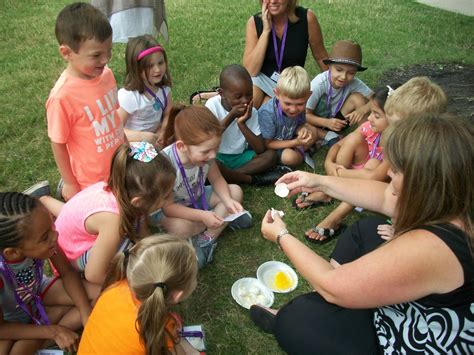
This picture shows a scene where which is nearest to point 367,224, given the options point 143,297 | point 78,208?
point 143,297

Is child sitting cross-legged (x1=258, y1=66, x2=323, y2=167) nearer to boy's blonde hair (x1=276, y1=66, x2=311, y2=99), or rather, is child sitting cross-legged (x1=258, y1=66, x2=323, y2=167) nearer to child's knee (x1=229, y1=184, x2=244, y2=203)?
boy's blonde hair (x1=276, y1=66, x2=311, y2=99)

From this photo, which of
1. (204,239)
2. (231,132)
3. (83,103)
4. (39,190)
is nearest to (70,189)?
(39,190)

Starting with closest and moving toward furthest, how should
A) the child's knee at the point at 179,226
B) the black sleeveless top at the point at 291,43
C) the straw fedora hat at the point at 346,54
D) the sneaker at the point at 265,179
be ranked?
the child's knee at the point at 179,226, the sneaker at the point at 265,179, the straw fedora hat at the point at 346,54, the black sleeveless top at the point at 291,43

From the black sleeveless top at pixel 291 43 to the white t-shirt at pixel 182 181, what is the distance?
178 centimetres

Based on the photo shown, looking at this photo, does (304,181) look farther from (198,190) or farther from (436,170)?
(436,170)

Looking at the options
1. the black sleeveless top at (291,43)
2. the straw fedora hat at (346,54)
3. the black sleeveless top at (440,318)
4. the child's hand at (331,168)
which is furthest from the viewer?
the black sleeveless top at (291,43)

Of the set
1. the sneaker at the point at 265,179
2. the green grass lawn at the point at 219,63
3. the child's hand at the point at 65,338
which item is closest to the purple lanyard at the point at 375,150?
the green grass lawn at the point at 219,63

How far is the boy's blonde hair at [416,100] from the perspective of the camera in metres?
2.91

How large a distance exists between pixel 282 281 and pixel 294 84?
5.72ft

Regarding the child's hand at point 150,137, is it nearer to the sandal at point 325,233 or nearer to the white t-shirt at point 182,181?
the white t-shirt at point 182,181

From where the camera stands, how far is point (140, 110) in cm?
370

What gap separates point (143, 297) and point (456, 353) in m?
1.32

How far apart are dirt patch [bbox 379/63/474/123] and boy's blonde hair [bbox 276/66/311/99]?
A: 2.36m

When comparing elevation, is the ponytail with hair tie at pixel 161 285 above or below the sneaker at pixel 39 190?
above
